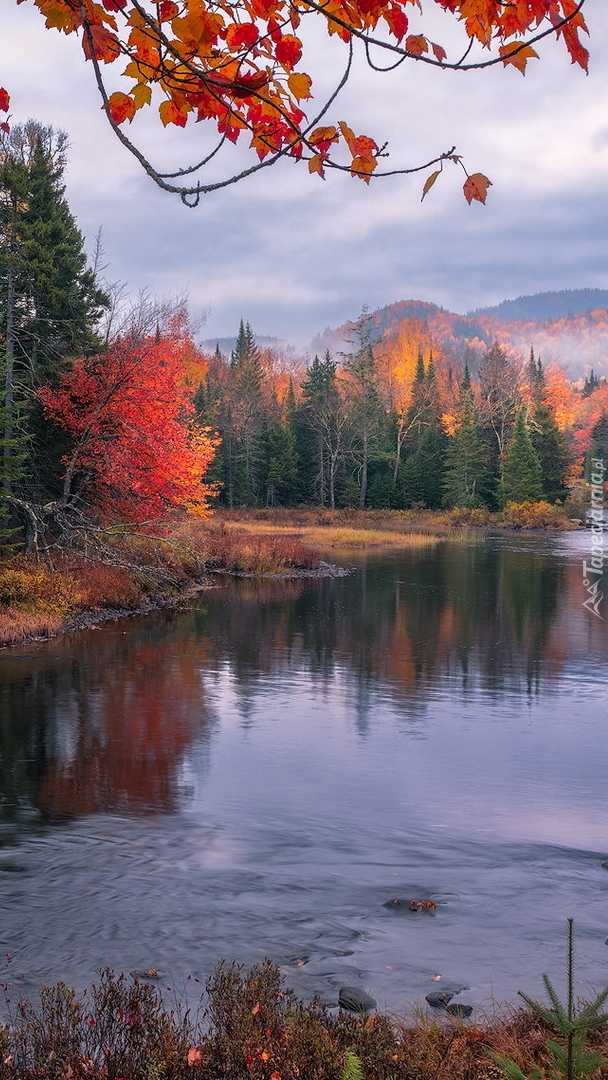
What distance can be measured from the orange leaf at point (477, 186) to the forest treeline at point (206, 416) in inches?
673

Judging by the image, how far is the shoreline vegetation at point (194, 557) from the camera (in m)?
21.6

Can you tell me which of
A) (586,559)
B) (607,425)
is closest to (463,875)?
(586,559)

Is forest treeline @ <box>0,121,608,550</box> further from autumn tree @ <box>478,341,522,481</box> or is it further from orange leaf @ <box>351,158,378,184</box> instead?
orange leaf @ <box>351,158,378,184</box>

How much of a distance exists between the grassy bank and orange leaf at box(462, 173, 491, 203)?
12.3 feet

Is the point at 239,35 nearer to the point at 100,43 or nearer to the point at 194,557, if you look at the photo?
the point at 100,43

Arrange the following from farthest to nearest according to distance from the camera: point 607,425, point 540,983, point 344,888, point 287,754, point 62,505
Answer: point 607,425
point 62,505
point 287,754
point 344,888
point 540,983

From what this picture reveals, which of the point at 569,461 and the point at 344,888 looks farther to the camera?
the point at 569,461

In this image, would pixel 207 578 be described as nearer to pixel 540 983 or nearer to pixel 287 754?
pixel 287 754

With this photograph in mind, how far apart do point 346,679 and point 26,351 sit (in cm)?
1738

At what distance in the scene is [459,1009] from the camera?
18.3 feet

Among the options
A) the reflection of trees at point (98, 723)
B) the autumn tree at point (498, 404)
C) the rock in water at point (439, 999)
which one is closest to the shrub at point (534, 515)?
the autumn tree at point (498, 404)

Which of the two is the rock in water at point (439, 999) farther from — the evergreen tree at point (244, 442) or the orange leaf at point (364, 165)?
the evergreen tree at point (244, 442)

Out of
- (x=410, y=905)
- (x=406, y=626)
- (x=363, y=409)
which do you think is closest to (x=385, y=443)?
(x=363, y=409)

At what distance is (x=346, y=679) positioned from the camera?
1738cm
